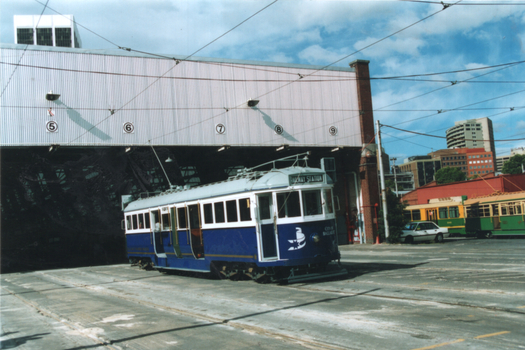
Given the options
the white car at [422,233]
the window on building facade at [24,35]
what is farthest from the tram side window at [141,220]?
the window on building facade at [24,35]

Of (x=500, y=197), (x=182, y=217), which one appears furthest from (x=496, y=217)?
(x=182, y=217)

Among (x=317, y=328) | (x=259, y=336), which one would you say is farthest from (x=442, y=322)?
(x=259, y=336)

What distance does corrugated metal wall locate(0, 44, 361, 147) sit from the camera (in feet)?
79.8

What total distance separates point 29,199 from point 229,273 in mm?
19373

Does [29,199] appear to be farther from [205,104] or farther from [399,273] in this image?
[399,273]

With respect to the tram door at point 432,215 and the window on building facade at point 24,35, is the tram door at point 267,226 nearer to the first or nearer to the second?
the tram door at point 432,215

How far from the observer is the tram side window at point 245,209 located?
13.1m

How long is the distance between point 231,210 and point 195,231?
245 centimetres

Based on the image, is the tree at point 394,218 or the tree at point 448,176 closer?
the tree at point 394,218

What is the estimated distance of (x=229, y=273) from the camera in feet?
47.5

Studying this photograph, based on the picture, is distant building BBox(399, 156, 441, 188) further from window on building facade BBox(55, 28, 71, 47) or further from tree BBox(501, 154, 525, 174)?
window on building facade BBox(55, 28, 71, 47)

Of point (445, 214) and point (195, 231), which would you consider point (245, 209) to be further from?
point (445, 214)

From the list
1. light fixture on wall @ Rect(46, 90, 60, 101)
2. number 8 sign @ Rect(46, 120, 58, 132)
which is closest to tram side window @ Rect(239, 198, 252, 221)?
number 8 sign @ Rect(46, 120, 58, 132)

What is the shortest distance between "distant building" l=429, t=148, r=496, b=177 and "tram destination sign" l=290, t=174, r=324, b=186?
178894 mm
